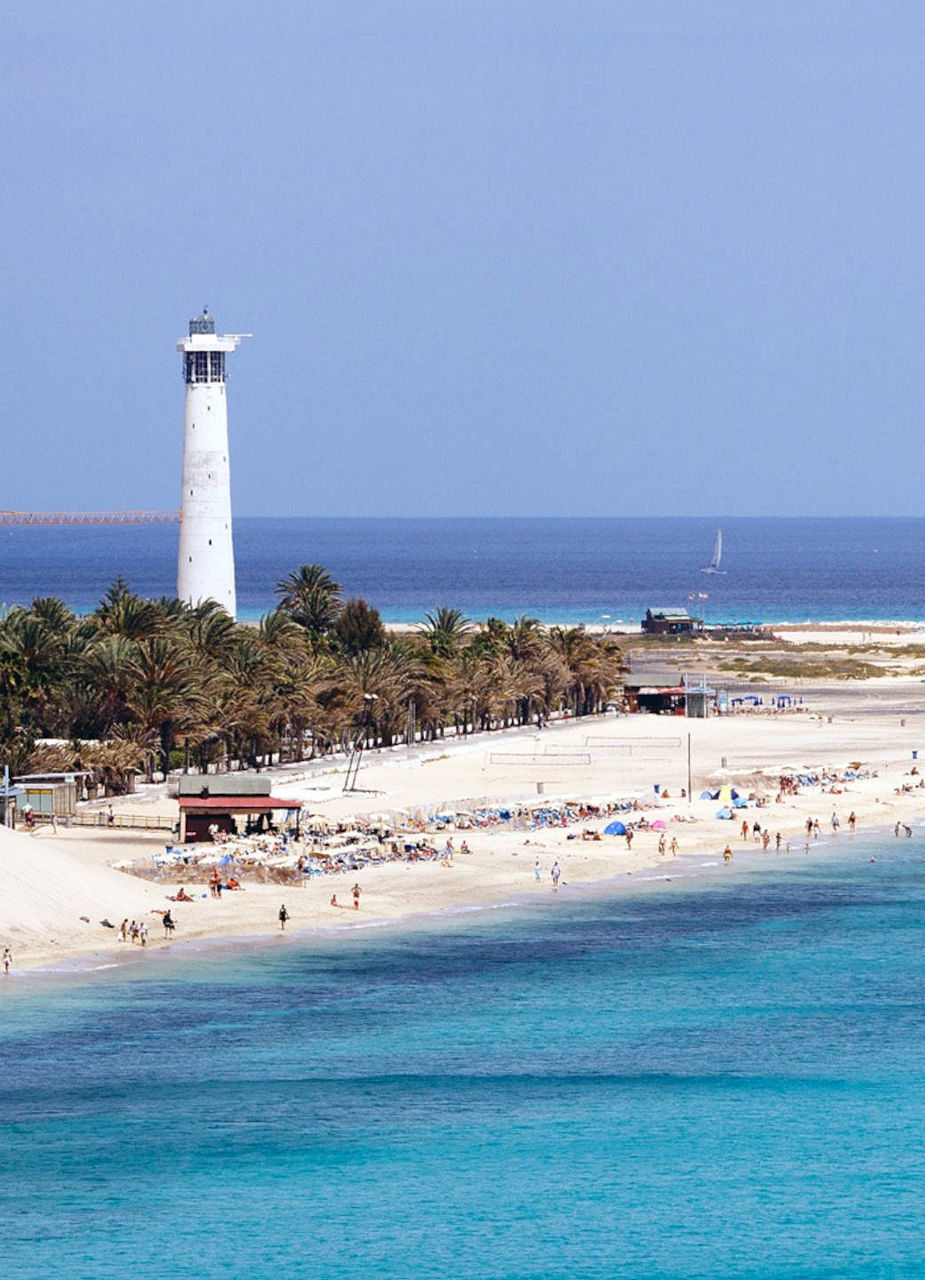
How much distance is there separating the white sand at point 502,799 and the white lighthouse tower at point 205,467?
1574cm

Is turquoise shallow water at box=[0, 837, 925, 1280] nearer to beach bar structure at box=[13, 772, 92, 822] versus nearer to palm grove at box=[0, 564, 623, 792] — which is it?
beach bar structure at box=[13, 772, 92, 822]

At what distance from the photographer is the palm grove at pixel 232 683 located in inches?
3000

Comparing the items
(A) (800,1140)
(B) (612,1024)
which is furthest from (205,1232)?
(B) (612,1024)

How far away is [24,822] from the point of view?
6862cm

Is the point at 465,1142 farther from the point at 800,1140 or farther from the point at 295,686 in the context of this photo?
the point at 295,686

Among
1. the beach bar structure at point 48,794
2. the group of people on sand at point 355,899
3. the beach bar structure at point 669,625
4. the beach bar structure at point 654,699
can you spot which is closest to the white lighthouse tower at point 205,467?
the beach bar structure at point 654,699

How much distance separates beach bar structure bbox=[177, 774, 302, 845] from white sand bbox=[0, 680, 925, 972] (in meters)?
1.35

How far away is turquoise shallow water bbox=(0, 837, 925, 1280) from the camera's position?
1419 inches

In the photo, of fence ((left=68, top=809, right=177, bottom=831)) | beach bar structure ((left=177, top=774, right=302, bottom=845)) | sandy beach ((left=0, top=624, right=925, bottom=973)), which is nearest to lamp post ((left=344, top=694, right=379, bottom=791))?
sandy beach ((left=0, top=624, right=925, bottom=973))

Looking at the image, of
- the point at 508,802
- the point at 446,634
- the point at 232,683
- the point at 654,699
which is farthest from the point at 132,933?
the point at 654,699

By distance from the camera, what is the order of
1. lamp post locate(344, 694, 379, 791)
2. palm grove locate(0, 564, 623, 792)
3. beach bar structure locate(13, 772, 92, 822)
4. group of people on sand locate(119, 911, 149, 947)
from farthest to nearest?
lamp post locate(344, 694, 379, 791), palm grove locate(0, 564, 623, 792), beach bar structure locate(13, 772, 92, 822), group of people on sand locate(119, 911, 149, 947)

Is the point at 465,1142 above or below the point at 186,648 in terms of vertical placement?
below

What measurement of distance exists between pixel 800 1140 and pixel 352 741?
56076mm

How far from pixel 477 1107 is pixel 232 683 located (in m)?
40.8
